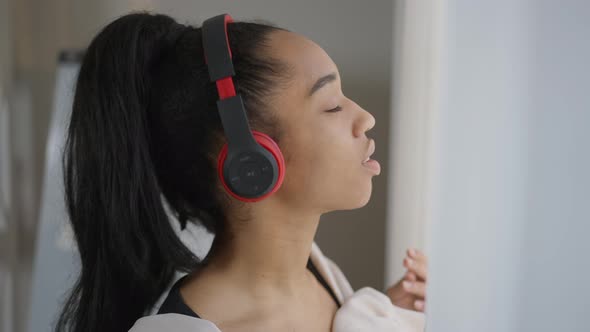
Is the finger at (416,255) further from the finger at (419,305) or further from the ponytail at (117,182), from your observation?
the ponytail at (117,182)

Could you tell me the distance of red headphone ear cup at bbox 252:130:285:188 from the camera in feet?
2.75

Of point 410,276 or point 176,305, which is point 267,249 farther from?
point 410,276

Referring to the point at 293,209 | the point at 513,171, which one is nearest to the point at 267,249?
the point at 293,209

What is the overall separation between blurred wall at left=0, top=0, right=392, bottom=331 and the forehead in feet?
3.90

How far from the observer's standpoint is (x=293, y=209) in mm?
942

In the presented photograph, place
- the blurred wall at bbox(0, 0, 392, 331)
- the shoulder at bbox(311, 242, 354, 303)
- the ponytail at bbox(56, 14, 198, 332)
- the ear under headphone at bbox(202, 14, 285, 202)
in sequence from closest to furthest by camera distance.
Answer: the ear under headphone at bbox(202, 14, 285, 202) < the ponytail at bbox(56, 14, 198, 332) < the shoulder at bbox(311, 242, 354, 303) < the blurred wall at bbox(0, 0, 392, 331)

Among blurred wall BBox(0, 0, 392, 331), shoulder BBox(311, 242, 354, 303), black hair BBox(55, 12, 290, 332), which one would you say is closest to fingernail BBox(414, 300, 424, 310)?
shoulder BBox(311, 242, 354, 303)

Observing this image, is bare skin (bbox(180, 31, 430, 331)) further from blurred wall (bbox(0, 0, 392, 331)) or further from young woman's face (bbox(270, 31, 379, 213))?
blurred wall (bbox(0, 0, 392, 331))

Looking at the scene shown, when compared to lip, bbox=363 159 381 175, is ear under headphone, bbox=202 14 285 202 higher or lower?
higher

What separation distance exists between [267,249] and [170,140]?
0.71 ft

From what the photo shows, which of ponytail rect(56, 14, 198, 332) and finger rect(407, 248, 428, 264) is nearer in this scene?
ponytail rect(56, 14, 198, 332)

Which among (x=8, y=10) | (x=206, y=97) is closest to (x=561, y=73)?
(x=206, y=97)

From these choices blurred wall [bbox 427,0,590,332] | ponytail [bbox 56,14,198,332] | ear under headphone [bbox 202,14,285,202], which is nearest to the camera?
blurred wall [bbox 427,0,590,332]

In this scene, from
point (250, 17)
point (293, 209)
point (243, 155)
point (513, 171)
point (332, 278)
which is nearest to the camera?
point (513, 171)
